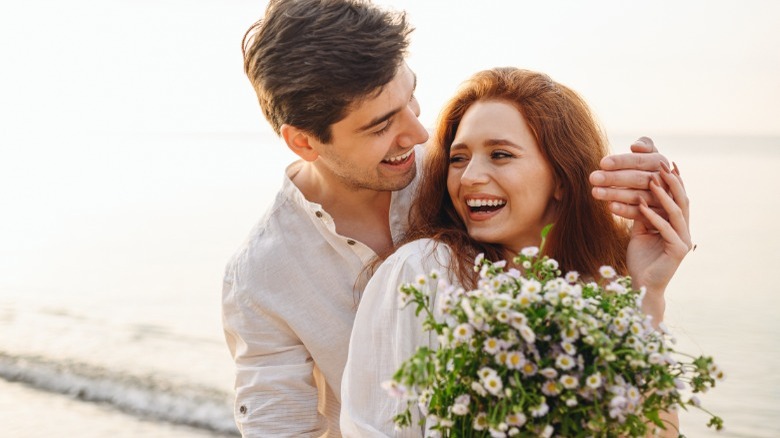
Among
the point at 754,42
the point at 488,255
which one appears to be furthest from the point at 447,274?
the point at 754,42

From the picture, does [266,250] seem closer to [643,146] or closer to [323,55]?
[323,55]

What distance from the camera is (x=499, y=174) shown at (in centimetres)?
275

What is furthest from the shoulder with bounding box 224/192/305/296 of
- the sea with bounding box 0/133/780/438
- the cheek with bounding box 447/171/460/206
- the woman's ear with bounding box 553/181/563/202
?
the sea with bounding box 0/133/780/438

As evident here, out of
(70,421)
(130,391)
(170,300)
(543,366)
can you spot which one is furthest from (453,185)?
(170,300)

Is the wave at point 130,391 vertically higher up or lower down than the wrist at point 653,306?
lower down

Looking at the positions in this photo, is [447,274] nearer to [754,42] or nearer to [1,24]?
[754,42]

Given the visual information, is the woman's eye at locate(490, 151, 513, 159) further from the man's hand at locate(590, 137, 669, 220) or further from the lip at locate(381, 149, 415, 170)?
the lip at locate(381, 149, 415, 170)

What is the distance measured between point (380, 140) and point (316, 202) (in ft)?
1.30

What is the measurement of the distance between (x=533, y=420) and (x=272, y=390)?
172 cm

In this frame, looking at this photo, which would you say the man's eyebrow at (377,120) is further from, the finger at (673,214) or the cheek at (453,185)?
the finger at (673,214)

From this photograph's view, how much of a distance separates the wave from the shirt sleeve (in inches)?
126

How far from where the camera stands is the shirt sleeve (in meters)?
3.26

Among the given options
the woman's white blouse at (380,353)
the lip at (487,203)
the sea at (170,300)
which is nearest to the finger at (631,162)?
the lip at (487,203)

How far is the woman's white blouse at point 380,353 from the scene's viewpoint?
2.39 meters
